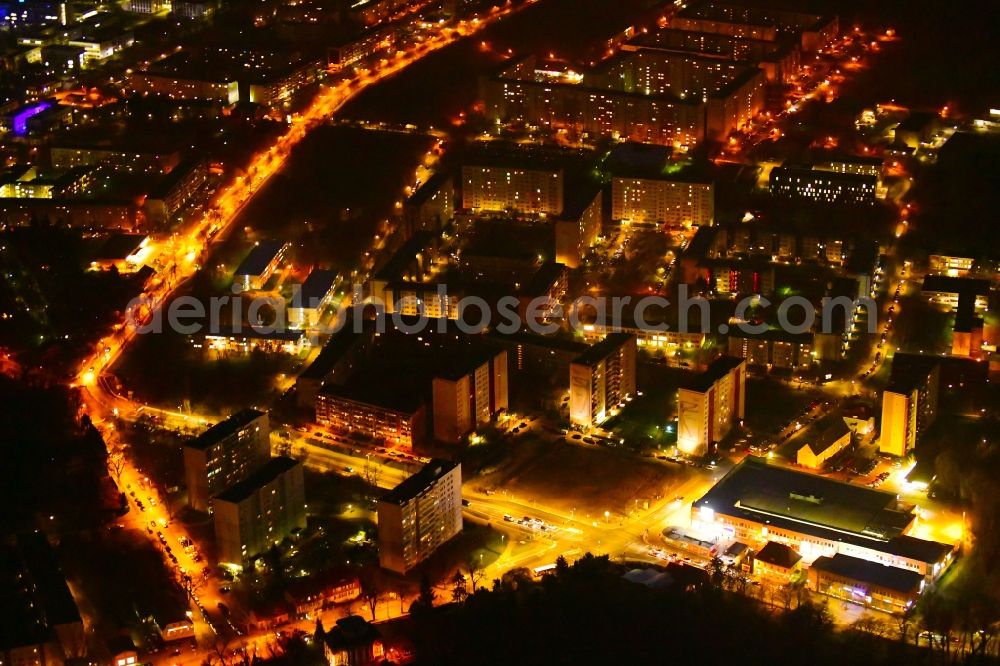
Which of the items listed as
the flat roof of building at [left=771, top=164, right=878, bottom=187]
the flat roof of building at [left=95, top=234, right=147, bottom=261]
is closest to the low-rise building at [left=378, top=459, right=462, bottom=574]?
the flat roof of building at [left=95, top=234, right=147, bottom=261]

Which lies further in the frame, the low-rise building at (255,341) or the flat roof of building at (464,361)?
the low-rise building at (255,341)

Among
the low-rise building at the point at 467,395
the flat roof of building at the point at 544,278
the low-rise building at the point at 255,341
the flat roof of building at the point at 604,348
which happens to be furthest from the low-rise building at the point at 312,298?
the flat roof of building at the point at 604,348

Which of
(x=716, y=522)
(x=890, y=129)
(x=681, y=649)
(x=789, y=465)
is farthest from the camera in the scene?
(x=890, y=129)

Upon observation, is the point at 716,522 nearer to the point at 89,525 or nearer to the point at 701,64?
the point at 89,525

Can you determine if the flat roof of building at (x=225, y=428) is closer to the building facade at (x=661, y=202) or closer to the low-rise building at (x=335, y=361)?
the low-rise building at (x=335, y=361)

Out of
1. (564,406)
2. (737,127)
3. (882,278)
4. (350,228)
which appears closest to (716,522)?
(564,406)

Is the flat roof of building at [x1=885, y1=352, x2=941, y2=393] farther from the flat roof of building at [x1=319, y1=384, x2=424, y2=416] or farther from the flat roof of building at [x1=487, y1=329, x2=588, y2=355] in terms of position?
the flat roof of building at [x1=319, y1=384, x2=424, y2=416]

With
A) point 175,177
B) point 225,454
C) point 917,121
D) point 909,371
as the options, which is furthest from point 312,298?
point 917,121
